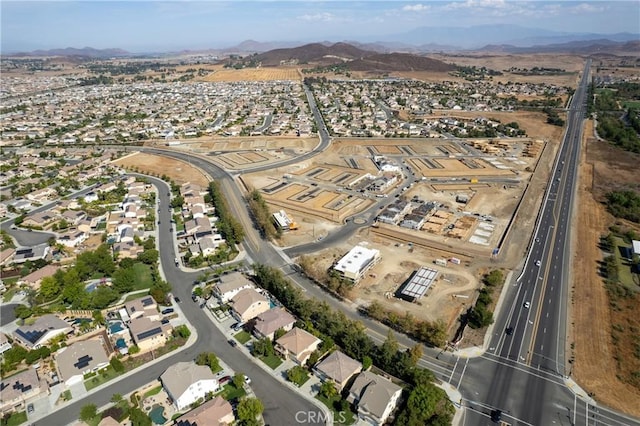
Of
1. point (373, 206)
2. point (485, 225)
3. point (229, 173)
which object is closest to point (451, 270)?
point (485, 225)

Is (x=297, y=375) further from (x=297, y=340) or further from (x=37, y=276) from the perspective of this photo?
(x=37, y=276)

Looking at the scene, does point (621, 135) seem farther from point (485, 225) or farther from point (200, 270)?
point (200, 270)

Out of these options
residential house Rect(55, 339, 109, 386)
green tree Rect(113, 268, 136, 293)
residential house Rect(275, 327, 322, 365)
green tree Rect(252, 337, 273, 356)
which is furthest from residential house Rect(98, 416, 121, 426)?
green tree Rect(113, 268, 136, 293)

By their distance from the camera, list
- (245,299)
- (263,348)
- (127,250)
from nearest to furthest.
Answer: (263,348) → (245,299) → (127,250)

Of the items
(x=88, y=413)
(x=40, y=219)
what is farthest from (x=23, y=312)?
(x=40, y=219)

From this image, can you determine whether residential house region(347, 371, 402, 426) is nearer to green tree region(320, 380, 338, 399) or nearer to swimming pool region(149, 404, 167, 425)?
green tree region(320, 380, 338, 399)
